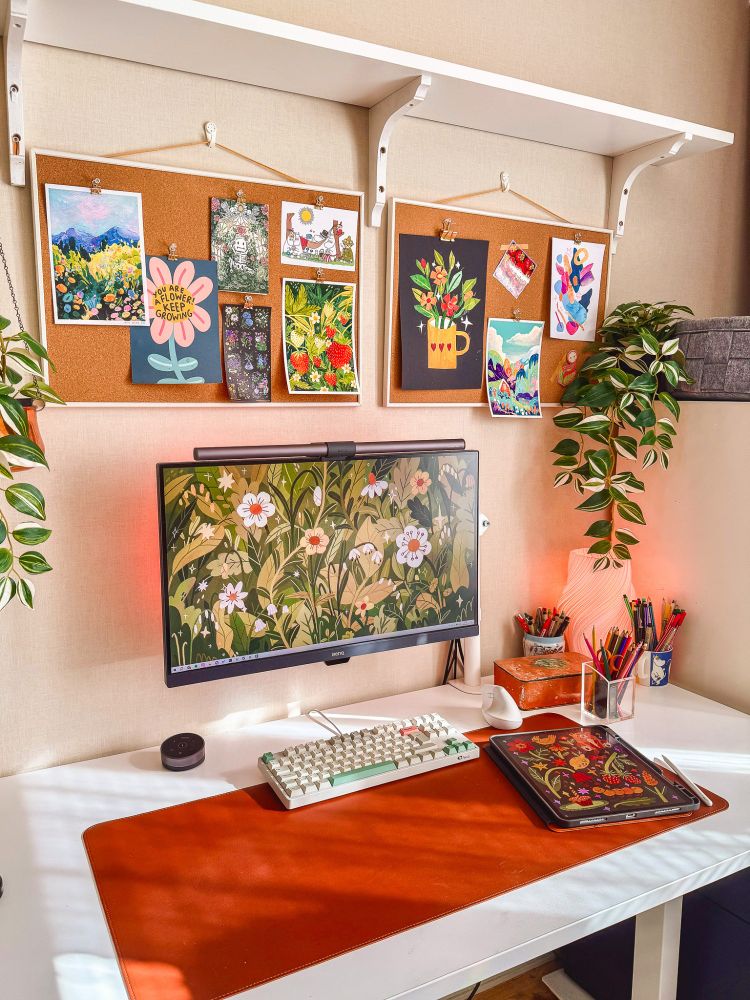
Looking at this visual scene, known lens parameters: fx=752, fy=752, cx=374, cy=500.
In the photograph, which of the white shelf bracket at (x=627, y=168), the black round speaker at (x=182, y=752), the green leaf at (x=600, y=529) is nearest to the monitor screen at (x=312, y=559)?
the black round speaker at (x=182, y=752)

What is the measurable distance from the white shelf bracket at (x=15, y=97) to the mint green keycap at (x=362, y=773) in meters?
0.99

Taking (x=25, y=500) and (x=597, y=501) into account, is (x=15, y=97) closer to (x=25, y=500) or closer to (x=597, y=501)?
(x=25, y=500)

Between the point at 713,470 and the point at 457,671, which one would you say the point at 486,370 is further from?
the point at 457,671

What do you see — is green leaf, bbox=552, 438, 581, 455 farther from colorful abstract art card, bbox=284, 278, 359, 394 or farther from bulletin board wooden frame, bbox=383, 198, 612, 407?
colorful abstract art card, bbox=284, 278, 359, 394

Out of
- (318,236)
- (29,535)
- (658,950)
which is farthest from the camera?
(318,236)

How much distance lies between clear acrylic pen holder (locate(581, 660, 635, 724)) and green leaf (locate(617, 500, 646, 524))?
345 mm

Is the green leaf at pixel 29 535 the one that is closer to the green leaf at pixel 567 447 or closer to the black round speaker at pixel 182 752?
the black round speaker at pixel 182 752

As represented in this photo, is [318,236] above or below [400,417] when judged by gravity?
above

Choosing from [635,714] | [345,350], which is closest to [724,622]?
[635,714]

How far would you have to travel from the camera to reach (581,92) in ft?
5.21

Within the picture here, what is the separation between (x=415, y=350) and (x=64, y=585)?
2.47 ft

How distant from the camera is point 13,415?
0.91 meters

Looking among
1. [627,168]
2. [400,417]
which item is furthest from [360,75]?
[627,168]

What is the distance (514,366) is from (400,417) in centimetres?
28
